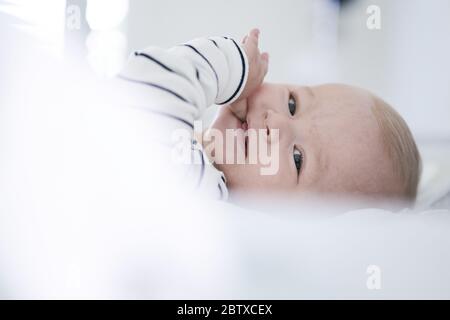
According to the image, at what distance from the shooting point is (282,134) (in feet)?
1.94

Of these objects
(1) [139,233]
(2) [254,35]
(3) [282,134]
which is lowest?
(1) [139,233]

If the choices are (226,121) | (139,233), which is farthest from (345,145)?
(139,233)

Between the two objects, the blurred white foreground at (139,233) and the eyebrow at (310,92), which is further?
the eyebrow at (310,92)

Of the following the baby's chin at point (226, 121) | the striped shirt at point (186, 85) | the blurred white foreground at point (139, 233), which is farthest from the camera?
the baby's chin at point (226, 121)

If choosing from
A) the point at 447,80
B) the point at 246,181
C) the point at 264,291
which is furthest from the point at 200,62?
the point at 447,80

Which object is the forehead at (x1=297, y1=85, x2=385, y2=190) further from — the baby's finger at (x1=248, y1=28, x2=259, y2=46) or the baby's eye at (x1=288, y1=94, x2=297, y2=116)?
the baby's finger at (x1=248, y1=28, x2=259, y2=46)

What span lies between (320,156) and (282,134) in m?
0.05

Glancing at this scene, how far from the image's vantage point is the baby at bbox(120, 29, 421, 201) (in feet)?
1.86

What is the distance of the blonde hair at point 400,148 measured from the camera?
0.61m

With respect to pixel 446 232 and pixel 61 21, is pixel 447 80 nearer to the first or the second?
pixel 446 232

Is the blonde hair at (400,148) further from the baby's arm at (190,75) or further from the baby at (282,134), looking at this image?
the baby's arm at (190,75)

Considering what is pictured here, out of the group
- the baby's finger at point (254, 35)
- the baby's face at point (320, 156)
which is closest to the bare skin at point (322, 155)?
the baby's face at point (320, 156)

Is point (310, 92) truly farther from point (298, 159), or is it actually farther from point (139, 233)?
point (139, 233)

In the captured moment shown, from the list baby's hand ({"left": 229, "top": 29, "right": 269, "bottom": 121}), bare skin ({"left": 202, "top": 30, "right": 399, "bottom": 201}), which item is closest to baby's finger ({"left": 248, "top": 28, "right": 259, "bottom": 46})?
baby's hand ({"left": 229, "top": 29, "right": 269, "bottom": 121})
